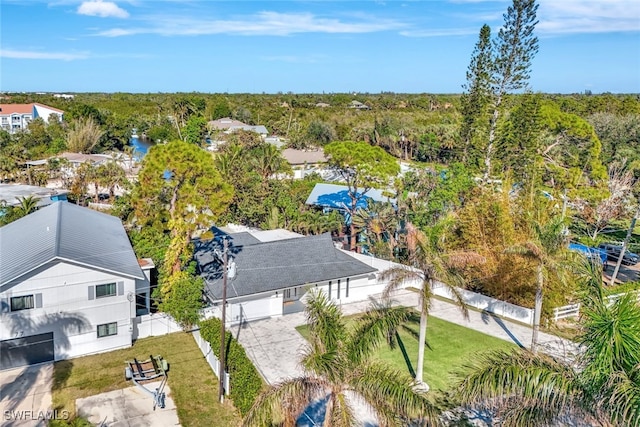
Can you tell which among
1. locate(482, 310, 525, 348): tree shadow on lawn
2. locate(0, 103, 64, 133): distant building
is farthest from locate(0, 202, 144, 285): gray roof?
locate(0, 103, 64, 133): distant building

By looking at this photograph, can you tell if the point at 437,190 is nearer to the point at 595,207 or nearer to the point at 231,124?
the point at 595,207

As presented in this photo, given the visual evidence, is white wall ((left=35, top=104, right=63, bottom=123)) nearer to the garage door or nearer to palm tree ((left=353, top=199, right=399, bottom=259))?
palm tree ((left=353, top=199, right=399, bottom=259))

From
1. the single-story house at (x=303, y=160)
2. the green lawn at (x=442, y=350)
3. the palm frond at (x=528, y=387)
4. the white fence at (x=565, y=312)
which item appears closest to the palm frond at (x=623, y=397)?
the palm frond at (x=528, y=387)

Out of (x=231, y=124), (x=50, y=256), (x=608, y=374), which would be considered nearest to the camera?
(x=608, y=374)

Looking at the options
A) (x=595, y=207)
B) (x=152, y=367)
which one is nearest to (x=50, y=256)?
(x=152, y=367)

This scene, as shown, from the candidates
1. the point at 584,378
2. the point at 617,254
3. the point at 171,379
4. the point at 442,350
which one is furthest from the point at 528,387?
the point at 617,254

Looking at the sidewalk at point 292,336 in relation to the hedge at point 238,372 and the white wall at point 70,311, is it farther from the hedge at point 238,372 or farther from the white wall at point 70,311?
the white wall at point 70,311
